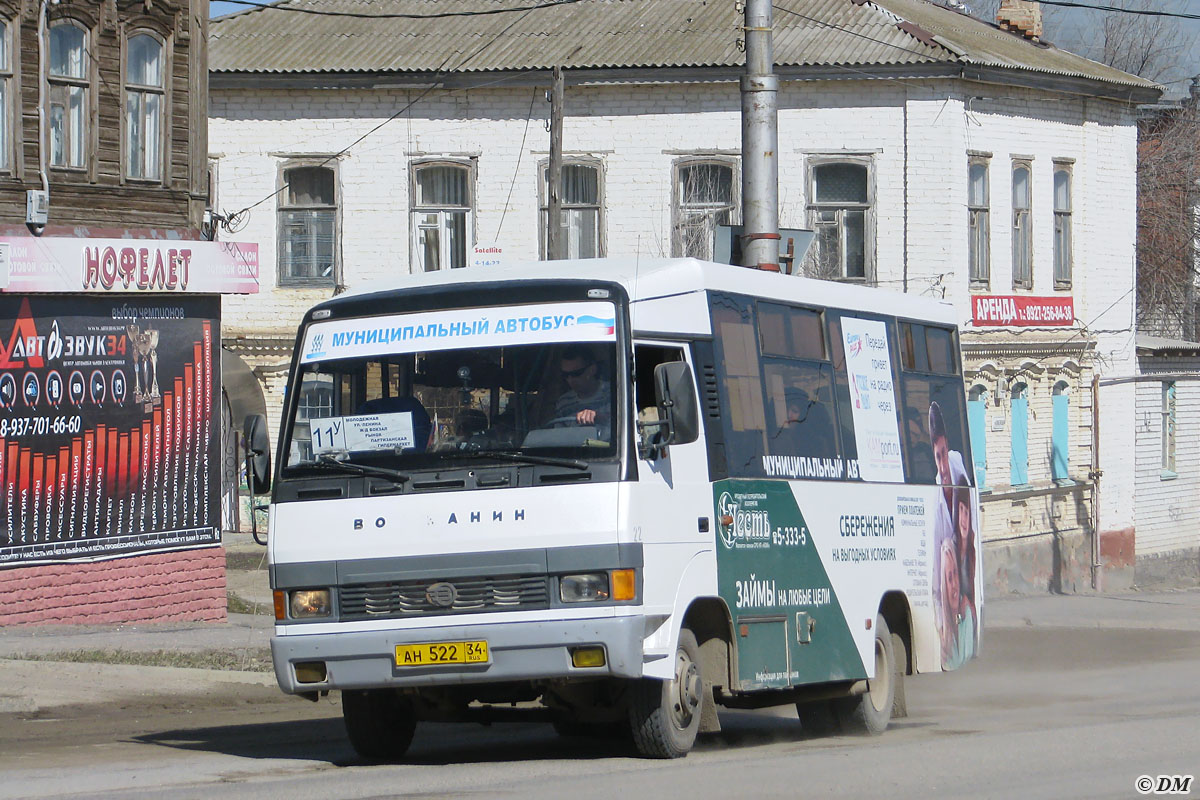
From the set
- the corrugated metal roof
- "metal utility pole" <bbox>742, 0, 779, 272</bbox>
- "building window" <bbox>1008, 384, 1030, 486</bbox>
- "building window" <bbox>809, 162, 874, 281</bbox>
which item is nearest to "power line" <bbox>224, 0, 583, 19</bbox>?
the corrugated metal roof

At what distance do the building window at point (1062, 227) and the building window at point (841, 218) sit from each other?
400 cm

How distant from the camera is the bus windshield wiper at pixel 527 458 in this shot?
9703mm

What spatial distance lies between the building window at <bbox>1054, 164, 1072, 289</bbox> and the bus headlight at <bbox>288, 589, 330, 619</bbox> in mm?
23840

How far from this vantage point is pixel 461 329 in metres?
10.3

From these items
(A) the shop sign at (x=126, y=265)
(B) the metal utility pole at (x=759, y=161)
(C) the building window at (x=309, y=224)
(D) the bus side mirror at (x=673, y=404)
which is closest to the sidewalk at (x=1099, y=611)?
(B) the metal utility pole at (x=759, y=161)

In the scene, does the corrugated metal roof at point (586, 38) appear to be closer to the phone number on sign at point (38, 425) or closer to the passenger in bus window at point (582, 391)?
the phone number on sign at point (38, 425)

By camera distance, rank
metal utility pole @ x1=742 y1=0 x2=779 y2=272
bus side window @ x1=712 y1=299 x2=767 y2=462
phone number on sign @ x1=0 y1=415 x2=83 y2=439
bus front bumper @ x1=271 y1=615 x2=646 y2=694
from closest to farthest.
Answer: bus front bumper @ x1=271 y1=615 x2=646 y2=694
bus side window @ x1=712 y1=299 x2=767 y2=462
metal utility pole @ x1=742 y1=0 x2=779 y2=272
phone number on sign @ x1=0 y1=415 x2=83 y2=439

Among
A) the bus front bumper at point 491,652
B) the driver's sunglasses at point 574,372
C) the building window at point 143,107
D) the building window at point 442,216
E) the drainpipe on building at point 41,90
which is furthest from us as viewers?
the building window at point 442,216

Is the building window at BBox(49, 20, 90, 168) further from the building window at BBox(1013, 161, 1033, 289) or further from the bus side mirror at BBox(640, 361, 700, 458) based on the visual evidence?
the building window at BBox(1013, 161, 1033, 289)

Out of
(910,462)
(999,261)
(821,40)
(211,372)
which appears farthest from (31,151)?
(999,261)

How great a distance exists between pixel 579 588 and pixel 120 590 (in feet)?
37.2

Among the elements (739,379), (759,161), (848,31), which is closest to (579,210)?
(848,31)

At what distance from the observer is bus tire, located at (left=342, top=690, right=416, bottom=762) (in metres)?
10.7

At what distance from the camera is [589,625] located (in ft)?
31.4
